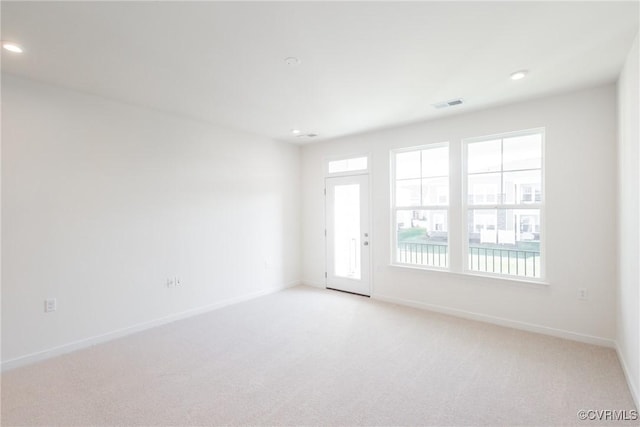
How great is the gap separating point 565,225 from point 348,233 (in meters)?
2.89

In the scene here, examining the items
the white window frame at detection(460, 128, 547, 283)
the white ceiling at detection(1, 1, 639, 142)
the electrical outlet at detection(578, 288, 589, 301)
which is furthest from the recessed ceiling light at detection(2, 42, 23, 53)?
the electrical outlet at detection(578, 288, 589, 301)

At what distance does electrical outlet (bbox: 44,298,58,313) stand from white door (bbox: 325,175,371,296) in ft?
12.0

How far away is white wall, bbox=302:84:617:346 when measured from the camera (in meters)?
3.12

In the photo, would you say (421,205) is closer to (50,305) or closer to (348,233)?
(348,233)

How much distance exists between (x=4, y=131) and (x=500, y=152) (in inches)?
201

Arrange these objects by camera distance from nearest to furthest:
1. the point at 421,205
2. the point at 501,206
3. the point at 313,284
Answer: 1. the point at 501,206
2. the point at 421,205
3. the point at 313,284

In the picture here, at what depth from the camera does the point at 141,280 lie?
3.66 m

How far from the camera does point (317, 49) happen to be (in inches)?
94.6

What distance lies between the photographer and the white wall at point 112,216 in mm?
2842

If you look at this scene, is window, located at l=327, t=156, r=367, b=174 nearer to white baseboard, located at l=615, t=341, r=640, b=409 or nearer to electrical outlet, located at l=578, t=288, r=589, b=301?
electrical outlet, located at l=578, t=288, r=589, b=301

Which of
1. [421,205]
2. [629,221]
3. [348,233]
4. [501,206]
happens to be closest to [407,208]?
[421,205]

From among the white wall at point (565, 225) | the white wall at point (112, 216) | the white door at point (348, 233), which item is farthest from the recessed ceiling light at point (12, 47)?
the white wall at point (565, 225)

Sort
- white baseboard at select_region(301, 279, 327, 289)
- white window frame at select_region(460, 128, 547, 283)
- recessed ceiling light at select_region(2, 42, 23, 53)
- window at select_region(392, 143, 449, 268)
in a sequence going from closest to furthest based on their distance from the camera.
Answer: recessed ceiling light at select_region(2, 42, 23, 53) → white window frame at select_region(460, 128, 547, 283) → window at select_region(392, 143, 449, 268) → white baseboard at select_region(301, 279, 327, 289)

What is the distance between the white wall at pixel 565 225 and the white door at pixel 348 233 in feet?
3.95
